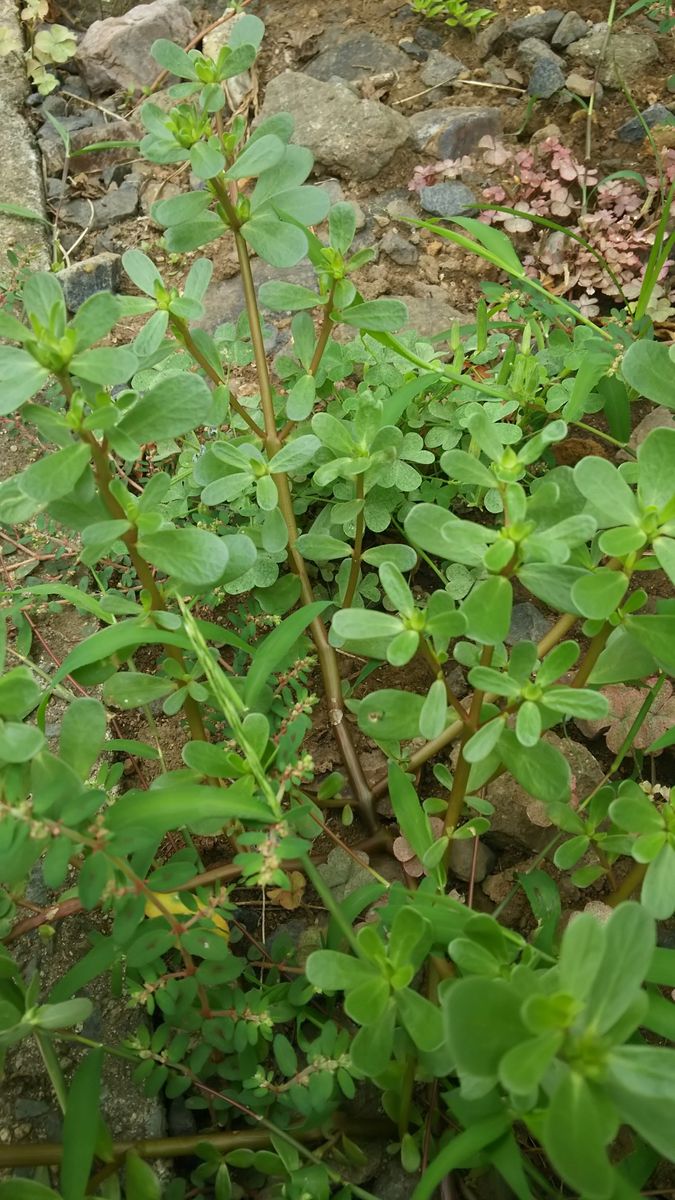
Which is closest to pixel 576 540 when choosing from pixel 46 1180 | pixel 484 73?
pixel 46 1180

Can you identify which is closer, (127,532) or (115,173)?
(127,532)

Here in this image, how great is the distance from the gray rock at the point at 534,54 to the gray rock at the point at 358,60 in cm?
38

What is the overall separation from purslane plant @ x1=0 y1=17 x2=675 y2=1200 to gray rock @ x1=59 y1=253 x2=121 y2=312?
3.41ft

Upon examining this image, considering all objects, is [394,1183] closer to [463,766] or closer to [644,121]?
[463,766]

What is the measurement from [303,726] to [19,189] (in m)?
2.28

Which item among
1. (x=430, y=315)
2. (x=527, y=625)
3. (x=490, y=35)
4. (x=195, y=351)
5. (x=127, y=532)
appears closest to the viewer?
(x=127, y=532)

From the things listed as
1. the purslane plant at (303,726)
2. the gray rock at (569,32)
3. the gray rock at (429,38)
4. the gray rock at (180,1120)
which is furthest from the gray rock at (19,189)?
the gray rock at (180,1120)

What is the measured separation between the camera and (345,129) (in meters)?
2.71

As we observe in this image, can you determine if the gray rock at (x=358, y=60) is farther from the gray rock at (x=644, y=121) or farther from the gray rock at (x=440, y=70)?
the gray rock at (x=644, y=121)

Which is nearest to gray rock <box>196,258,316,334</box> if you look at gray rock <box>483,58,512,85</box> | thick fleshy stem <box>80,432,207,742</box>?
gray rock <box>483,58,512,85</box>

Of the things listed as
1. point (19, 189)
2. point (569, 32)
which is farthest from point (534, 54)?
point (19, 189)

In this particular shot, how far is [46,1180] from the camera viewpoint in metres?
1.26

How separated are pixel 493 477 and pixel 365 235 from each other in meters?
1.66

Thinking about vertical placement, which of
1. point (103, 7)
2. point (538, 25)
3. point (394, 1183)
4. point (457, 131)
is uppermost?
point (103, 7)
